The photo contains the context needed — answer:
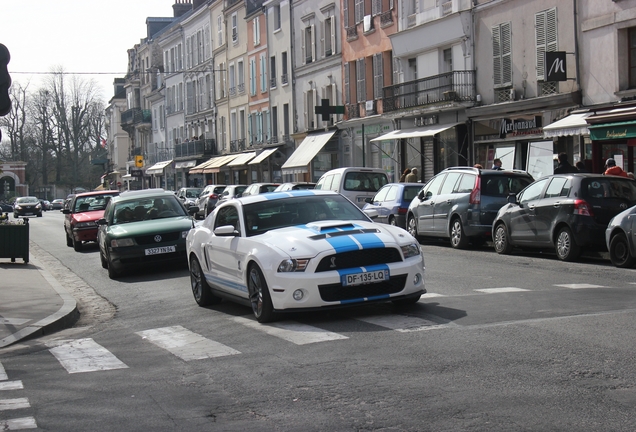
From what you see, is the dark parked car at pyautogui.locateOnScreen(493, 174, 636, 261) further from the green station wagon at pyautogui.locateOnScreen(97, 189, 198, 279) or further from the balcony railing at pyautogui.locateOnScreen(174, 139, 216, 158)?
the balcony railing at pyautogui.locateOnScreen(174, 139, 216, 158)

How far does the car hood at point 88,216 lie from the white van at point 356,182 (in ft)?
20.4

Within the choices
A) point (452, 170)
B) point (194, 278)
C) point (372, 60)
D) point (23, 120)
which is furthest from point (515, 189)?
point (23, 120)

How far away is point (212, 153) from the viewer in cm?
7475

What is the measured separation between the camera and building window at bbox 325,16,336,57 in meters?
48.2

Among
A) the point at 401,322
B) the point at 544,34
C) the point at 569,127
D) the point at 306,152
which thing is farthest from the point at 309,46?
the point at 401,322

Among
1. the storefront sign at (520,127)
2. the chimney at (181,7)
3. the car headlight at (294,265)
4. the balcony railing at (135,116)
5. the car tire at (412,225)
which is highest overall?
the chimney at (181,7)

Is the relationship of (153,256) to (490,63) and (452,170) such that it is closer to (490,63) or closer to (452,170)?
(452,170)

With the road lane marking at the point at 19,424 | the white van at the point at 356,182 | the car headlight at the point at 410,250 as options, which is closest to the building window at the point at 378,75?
the white van at the point at 356,182

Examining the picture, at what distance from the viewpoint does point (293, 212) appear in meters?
11.2

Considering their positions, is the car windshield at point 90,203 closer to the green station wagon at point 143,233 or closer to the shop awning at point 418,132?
the green station wagon at point 143,233

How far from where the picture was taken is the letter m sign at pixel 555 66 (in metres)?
28.3

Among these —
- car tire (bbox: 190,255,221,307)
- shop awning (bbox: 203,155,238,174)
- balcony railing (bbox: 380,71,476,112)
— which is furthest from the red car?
shop awning (bbox: 203,155,238,174)

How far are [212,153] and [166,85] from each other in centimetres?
1682

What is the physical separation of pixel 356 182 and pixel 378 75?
1679cm
